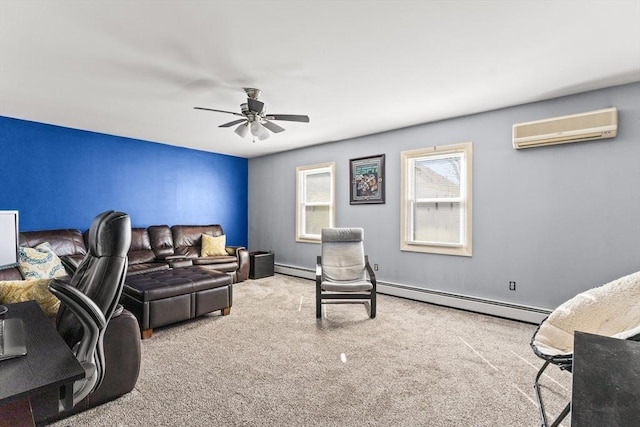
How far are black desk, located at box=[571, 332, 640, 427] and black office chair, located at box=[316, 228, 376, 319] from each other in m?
2.67

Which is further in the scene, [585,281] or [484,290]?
[484,290]

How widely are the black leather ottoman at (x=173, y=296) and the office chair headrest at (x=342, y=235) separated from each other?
1.44 m

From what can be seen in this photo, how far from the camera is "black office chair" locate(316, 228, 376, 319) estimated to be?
3.79 m

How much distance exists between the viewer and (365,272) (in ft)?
13.8

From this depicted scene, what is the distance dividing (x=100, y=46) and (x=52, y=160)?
3126 millimetres

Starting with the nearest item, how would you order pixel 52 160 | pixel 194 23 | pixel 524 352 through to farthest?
pixel 194 23, pixel 524 352, pixel 52 160

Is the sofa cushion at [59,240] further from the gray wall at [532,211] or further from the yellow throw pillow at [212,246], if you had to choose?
the gray wall at [532,211]

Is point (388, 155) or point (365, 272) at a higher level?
point (388, 155)

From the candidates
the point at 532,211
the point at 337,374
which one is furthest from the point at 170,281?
the point at 532,211

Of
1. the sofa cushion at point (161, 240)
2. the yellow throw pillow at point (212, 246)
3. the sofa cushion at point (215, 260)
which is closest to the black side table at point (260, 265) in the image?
the sofa cushion at point (215, 260)

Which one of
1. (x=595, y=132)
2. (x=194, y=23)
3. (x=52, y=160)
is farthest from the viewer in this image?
(x=52, y=160)

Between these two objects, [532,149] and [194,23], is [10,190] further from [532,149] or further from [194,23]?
[532,149]

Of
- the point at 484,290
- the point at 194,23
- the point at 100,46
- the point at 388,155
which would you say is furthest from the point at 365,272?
the point at 100,46

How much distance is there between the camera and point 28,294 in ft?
6.36
